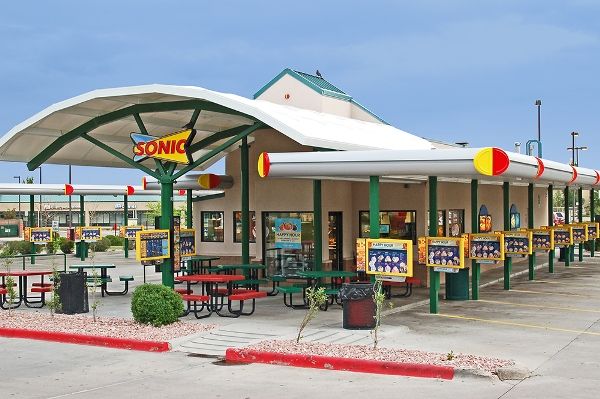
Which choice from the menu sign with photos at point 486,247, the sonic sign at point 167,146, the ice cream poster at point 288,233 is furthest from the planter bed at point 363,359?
the ice cream poster at point 288,233

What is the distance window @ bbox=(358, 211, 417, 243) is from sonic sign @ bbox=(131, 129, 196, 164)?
684cm

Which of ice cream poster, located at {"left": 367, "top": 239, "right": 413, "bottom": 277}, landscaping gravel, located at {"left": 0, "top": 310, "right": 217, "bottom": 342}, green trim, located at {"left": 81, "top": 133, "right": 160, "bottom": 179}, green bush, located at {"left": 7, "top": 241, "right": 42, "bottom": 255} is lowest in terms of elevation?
landscaping gravel, located at {"left": 0, "top": 310, "right": 217, "bottom": 342}

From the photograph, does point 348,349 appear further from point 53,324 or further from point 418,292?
point 418,292

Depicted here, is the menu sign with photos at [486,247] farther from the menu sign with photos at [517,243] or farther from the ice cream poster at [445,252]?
the ice cream poster at [445,252]

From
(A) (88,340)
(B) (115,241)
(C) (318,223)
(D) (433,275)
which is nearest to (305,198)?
(C) (318,223)

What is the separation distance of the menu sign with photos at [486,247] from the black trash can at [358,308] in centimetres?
524

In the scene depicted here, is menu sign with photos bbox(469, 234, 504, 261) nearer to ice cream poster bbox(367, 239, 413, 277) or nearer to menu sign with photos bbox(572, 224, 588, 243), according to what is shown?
ice cream poster bbox(367, 239, 413, 277)

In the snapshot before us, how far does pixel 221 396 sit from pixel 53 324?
7.00 meters

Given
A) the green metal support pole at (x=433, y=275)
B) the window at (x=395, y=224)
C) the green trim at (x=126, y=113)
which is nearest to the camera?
the green metal support pole at (x=433, y=275)

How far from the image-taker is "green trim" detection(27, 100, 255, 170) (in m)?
19.4

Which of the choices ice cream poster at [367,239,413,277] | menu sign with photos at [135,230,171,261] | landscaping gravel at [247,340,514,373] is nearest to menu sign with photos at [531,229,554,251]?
ice cream poster at [367,239,413,277]

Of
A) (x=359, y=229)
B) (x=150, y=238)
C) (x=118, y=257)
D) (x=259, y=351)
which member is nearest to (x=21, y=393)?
(x=259, y=351)

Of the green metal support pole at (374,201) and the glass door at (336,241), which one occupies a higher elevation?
the green metal support pole at (374,201)

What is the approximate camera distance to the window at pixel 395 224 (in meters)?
24.0
